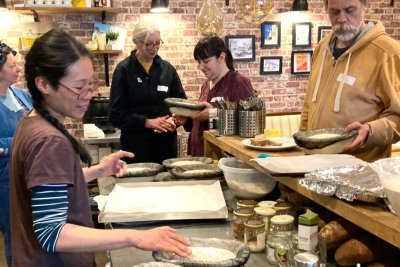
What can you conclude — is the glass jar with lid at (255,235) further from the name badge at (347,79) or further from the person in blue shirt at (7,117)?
the person in blue shirt at (7,117)

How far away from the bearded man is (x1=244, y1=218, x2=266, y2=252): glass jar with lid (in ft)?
2.47

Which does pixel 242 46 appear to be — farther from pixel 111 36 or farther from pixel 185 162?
pixel 185 162

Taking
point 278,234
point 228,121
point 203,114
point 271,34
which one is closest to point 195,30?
point 271,34

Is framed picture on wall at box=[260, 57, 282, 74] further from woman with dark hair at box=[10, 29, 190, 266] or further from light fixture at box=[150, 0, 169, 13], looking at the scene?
woman with dark hair at box=[10, 29, 190, 266]

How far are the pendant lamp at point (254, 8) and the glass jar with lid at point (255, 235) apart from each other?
216cm

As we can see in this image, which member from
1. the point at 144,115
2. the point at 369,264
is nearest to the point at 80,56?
the point at 369,264

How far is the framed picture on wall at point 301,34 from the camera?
5.66 metres

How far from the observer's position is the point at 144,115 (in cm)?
345

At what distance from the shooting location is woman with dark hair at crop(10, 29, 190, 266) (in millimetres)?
1171

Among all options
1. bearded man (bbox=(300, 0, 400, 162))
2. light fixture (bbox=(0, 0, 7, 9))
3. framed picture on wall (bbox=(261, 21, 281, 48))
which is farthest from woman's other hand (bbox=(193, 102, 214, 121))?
framed picture on wall (bbox=(261, 21, 281, 48))

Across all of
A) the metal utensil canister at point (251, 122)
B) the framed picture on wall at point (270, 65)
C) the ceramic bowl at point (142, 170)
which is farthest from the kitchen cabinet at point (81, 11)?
the metal utensil canister at point (251, 122)

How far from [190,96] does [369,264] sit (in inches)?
167

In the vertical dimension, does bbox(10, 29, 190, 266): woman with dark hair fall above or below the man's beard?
below

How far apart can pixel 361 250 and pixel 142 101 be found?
2377mm
